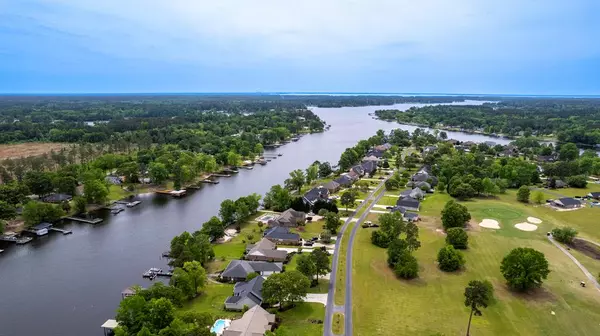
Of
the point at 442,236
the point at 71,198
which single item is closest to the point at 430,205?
the point at 442,236

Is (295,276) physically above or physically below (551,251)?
above

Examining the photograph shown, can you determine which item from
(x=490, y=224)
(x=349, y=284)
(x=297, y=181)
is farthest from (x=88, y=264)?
(x=490, y=224)

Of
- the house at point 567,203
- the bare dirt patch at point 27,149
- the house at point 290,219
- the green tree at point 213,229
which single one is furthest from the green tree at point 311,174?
the bare dirt patch at point 27,149

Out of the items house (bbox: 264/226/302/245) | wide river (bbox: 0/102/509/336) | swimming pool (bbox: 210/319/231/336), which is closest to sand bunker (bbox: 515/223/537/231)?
house (bbox: 264/226/302/245)

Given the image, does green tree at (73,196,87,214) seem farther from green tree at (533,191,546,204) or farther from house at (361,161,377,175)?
green tree at (533,191,546,204)

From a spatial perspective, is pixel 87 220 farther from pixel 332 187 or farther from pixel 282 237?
pixel 332 187

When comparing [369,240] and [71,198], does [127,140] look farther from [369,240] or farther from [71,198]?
[369,240]

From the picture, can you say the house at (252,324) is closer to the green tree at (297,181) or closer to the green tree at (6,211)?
the green tree at (297,181)
